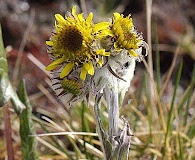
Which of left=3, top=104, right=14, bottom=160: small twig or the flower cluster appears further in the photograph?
left=3, top=104, right=14, bottom=160: small twig

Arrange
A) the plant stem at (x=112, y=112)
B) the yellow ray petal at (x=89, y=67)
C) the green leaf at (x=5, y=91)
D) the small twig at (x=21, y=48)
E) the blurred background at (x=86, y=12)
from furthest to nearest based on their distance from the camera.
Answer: the blurred background at (x=86, y=12)
the small twig at (x=21, y=48)
the green leaf at (x=5, y=91)
the plant stem at (x=112, y=112)
the yellow ray petal at (x=89, y=67)

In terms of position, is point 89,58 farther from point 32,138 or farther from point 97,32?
point 32,138

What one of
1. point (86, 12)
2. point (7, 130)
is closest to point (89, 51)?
point (7, 130)

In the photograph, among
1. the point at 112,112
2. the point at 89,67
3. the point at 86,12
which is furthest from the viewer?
the point at 86,12

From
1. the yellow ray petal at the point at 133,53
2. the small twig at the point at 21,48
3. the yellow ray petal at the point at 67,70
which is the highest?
the small twig at the point at 21,48

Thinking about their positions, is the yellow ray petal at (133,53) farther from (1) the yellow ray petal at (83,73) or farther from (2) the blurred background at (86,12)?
(2) the blurred background at (86,12)

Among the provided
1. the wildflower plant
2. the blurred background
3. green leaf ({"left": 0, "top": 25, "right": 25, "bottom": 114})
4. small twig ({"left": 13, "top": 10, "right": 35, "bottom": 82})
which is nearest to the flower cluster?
the wildflower plant

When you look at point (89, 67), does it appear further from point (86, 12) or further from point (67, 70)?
point (86, 12)

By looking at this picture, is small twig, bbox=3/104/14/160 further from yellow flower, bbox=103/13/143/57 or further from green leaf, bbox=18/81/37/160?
yellow flower, bbox=103/13/143/57

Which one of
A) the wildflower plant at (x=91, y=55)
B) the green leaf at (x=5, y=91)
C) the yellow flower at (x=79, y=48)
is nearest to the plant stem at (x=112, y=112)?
the wildflower plant at (x=91, y=55)
